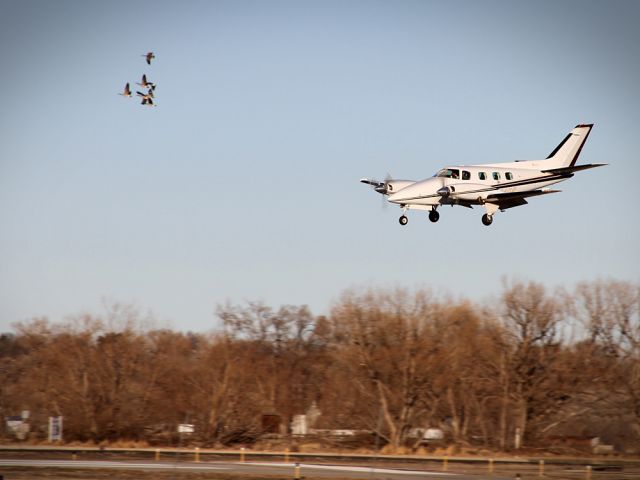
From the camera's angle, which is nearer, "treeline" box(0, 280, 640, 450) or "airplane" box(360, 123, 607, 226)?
"airplane" box(360, 123, 607, 226)

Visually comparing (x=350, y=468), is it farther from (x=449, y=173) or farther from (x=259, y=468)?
(x=449, y=173)

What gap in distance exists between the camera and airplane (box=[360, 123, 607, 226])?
46.9 meters

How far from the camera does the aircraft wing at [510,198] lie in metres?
48.5

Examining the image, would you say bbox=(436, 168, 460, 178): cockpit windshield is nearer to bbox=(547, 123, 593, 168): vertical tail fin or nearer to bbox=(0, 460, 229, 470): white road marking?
bbox=(547, 123, 593, 168): vertical tail fin

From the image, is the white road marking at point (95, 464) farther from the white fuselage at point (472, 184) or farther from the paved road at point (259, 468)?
the white fuselage at point (472, 184)

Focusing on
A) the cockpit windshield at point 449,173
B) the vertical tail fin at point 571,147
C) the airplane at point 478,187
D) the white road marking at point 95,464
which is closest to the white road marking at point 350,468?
the white road marking at point 95,464

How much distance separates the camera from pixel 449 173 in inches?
1886

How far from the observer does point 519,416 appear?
71375mm

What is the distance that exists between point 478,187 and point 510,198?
1.96 metres

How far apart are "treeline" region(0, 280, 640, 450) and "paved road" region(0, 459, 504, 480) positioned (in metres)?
21.4

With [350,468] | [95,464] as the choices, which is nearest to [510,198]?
[350,468]

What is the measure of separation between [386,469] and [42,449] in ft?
69.4

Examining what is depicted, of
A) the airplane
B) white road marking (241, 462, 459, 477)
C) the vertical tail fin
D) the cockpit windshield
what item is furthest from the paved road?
the vertical tail fin

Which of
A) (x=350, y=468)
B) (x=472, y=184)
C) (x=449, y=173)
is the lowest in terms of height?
(x=350, y=468)
